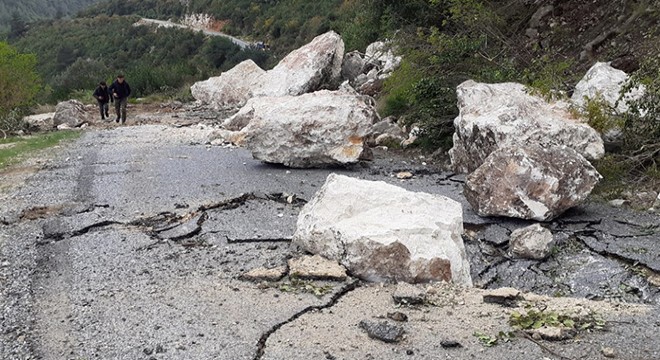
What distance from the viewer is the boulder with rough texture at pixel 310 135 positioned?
9.34 m

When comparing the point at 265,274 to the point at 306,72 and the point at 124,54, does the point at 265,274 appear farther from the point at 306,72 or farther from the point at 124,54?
the point at 124,54

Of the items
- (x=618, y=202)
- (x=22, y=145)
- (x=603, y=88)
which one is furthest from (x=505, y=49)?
(x=22, y=145)

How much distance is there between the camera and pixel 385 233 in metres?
4.78

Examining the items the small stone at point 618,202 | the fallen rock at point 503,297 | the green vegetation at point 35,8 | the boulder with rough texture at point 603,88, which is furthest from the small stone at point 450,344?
the green vegetation at point 35,8

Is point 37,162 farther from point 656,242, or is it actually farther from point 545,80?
point 656,242

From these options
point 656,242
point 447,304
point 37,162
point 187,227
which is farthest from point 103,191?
point 656,242

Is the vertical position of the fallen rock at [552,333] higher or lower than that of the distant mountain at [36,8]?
higher

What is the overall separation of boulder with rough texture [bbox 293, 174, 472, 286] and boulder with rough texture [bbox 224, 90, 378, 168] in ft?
12.4

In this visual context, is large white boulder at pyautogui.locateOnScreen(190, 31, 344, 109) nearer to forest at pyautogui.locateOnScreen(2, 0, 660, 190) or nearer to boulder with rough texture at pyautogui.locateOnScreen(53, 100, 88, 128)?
forest at pyautogui.locateOnScreen(2, 0, 660, 190)

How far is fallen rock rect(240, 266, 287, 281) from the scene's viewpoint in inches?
188

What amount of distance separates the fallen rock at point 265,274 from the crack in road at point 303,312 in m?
0.54

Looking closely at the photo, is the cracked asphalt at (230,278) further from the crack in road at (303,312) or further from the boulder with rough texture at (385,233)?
the boulder with rough texture at (385,233)

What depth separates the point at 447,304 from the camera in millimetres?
4262

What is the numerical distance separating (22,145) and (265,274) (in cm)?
999
